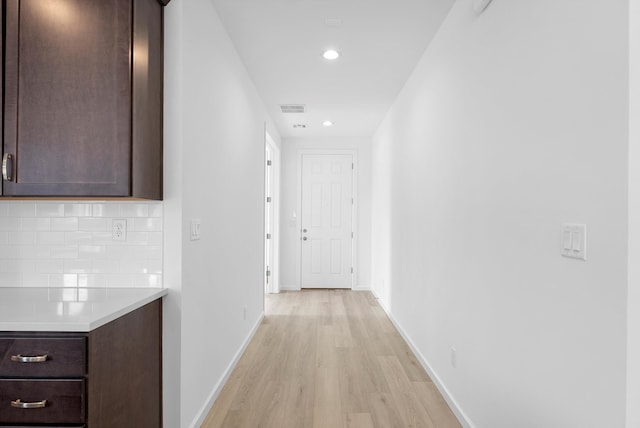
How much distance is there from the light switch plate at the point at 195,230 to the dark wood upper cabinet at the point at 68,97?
17.7 inches

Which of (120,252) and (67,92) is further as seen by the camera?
(120,252)

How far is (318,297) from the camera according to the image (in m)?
5.78

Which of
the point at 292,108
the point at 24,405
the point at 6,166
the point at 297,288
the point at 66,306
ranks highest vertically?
the point at 292,108

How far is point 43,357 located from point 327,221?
5.20m

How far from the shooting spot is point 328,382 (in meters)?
2.86

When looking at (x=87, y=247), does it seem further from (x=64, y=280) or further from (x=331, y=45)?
(x=331, y=45)

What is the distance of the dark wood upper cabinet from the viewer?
5.37ft

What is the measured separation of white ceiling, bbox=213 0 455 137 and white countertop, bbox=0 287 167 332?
1.85m

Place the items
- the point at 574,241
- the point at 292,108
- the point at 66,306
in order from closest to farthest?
the point at 574,241 < the point at 66,306 < the point at 292,108

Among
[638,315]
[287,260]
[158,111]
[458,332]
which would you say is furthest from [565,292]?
[287,260]

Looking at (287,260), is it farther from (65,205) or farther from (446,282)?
(65,205)

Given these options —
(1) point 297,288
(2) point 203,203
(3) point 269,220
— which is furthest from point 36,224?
(1) point 297,288

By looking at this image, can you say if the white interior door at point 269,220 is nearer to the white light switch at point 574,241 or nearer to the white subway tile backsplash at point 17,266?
the white subway tile backsplash at point 17,266

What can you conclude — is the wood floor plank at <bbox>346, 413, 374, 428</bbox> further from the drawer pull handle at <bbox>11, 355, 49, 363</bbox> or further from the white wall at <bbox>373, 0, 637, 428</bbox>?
the drawer pull handle at <bbox>11, 355, 49, 363</bbox>
